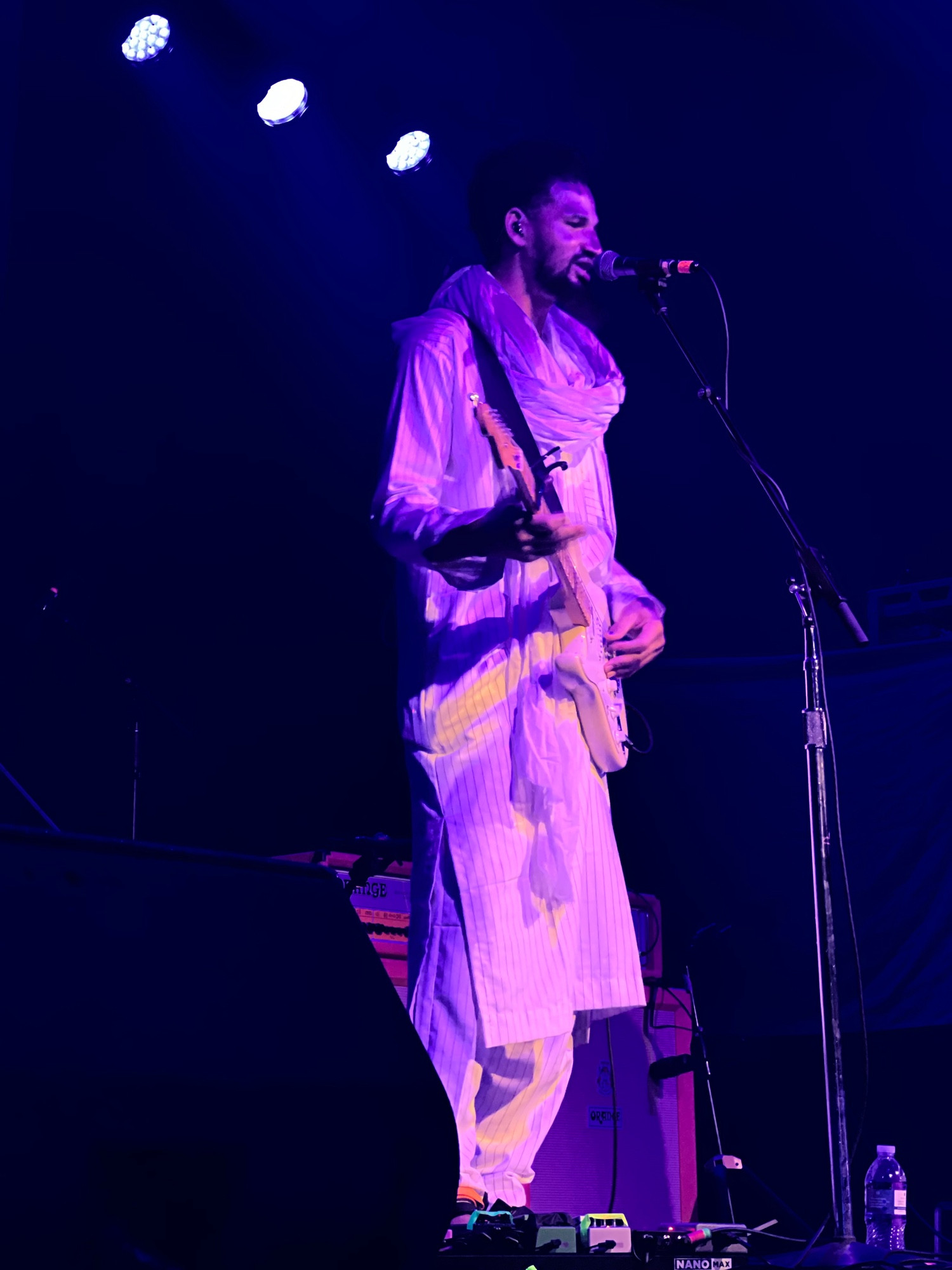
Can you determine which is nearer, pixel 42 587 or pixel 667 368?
pixel 42 587

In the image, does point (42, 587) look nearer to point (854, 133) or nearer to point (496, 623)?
point (496, 623)

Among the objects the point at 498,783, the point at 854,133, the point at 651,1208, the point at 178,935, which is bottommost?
the point at 651,1208

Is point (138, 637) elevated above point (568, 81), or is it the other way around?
point (568, 81)

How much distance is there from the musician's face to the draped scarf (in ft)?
0.31

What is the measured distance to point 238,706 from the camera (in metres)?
4.91

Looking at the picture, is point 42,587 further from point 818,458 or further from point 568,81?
point 818,458

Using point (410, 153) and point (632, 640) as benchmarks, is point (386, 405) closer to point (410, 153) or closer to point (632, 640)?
point (410, 153)

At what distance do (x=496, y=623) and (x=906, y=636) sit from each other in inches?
82.3

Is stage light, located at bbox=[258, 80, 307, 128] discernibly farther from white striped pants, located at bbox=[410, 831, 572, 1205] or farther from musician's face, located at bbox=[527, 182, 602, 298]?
white striped pants, located at bbox=[410, 831, 572, 1205]

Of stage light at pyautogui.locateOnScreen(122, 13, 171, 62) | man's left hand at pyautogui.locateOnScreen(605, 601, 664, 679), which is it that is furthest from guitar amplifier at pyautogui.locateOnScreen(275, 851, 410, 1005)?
stage light at pyautogui.locateOnScreen(122, 13, 171, 62)

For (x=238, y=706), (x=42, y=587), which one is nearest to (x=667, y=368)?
(x=238, y=706)

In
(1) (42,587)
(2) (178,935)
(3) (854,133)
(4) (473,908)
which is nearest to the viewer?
(2) (178,935)

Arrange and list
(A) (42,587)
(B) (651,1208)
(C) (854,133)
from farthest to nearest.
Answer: (C) (854,133) → (A) (42,587) → (B) (651,1208)

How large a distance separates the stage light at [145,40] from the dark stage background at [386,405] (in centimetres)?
4
